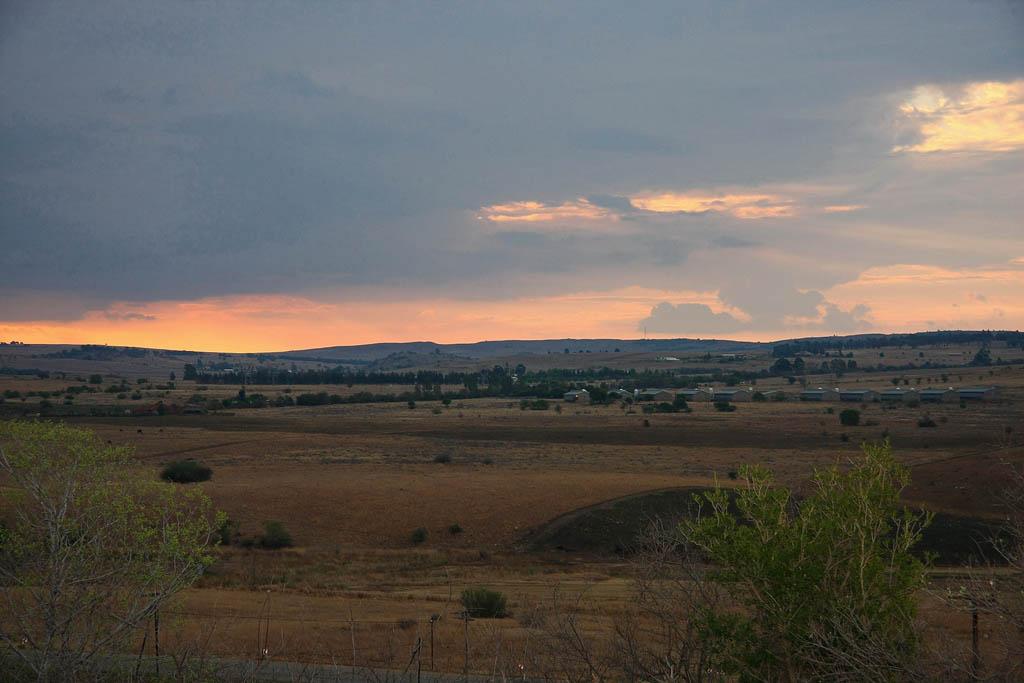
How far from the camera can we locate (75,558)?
1550cm

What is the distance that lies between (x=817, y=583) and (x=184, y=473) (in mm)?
54158

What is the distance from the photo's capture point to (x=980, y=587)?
583 inches

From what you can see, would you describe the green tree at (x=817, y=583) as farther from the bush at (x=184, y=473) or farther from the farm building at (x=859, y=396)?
the farm building at (x=859, y=396)

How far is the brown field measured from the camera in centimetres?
2670

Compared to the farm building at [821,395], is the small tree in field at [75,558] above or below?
above

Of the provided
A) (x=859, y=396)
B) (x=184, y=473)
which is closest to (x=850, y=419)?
(x=859, y=396)

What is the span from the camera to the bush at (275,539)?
1774 inches

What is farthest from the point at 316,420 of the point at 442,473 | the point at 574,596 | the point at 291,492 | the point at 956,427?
the point at 574,596

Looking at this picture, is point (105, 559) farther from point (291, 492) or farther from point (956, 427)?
point (956, 427)

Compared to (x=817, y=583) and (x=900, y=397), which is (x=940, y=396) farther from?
(x=817, y=583)

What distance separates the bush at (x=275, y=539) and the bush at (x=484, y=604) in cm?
1775

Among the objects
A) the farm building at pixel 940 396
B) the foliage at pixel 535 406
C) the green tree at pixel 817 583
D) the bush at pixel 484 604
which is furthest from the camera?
the foliage at pixel 535 406

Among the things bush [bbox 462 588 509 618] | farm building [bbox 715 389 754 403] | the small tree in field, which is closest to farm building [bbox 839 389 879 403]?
farm building [bbox 715 389 754 403]

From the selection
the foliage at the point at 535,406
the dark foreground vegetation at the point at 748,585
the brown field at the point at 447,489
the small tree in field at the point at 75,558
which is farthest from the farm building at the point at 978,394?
the small tree in field at the point at 75,558
